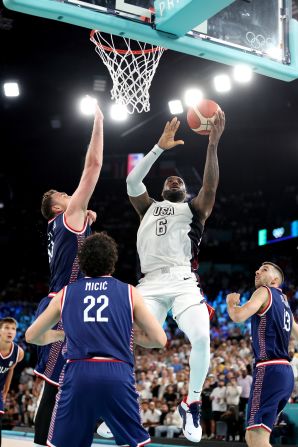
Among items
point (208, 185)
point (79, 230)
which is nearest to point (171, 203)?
point (208, 185)

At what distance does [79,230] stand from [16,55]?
39.6 feet

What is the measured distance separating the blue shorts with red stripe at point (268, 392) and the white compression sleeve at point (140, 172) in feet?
6.68

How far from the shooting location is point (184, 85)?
1542cm

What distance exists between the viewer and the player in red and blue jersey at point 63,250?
4671 millimetres

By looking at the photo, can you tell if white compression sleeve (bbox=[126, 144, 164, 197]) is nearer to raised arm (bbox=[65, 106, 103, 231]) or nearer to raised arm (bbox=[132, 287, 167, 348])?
raised arm (bbox=[65, 106, 103, 231])

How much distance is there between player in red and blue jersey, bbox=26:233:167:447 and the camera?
11.7 feet

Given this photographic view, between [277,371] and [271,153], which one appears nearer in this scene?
[277,371]

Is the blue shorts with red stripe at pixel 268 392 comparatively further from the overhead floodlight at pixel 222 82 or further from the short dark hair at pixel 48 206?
the overhead floodlight at pixel 222 82

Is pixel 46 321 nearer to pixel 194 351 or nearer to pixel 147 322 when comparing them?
pixel 147 322

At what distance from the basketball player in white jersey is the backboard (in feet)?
2.92

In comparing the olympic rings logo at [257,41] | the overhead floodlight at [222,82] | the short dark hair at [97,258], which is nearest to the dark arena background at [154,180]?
the overhead floodlight at [222,82]

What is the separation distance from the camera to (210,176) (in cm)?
576

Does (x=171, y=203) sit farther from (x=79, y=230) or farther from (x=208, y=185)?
(x=79, y=230)

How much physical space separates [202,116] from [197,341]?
7.22 ft
